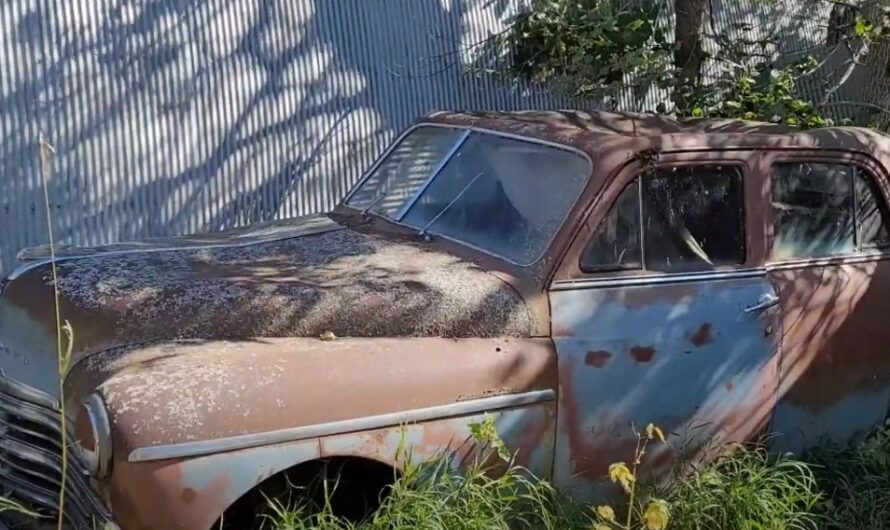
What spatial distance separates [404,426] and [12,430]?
129 cm

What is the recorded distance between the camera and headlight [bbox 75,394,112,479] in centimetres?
293

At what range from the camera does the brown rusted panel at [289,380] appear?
2990mm

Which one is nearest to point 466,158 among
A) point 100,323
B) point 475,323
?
point 475,323

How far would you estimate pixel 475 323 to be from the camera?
363 centimetres

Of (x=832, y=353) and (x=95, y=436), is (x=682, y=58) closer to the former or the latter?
(x=832, y=353)

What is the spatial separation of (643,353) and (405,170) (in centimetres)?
143

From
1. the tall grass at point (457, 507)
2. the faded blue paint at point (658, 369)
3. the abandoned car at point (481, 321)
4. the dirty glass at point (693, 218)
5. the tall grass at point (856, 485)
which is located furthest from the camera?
the tall grass at point (856, 485)

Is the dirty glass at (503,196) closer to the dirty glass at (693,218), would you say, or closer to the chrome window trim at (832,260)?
the dirty glass at (693,218)

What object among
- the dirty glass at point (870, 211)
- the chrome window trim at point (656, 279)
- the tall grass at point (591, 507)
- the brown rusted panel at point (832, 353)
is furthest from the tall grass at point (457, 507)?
the dirty glass at point (870, 211)

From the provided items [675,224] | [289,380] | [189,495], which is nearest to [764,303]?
[675,224]

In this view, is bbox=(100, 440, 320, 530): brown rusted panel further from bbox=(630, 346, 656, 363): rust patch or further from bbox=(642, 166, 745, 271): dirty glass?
bbox=(642, 166, 745, 271): dirty glass

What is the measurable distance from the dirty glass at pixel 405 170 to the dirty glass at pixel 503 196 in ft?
0.34

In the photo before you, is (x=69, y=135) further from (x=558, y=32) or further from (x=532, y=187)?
(x=532, y=187)

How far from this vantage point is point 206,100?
7648mm
